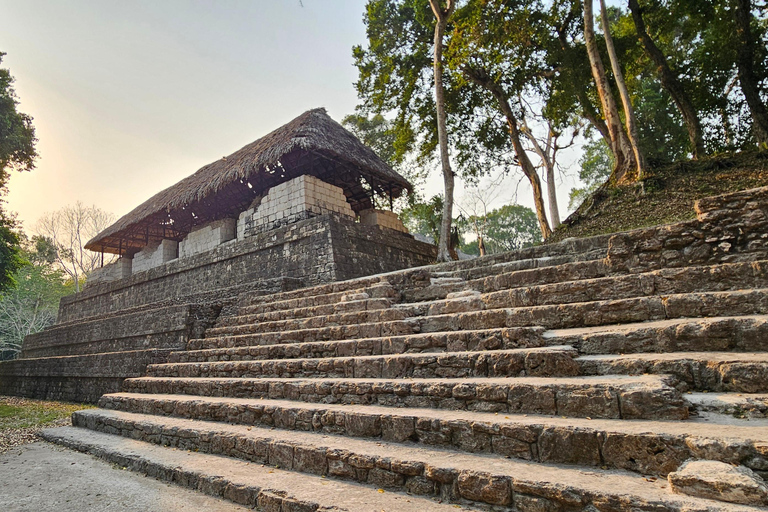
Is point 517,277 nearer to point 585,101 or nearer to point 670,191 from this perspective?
point 670,191

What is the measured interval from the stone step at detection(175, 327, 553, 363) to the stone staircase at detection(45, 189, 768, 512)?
0.06 ft

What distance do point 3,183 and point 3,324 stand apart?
1370 cm

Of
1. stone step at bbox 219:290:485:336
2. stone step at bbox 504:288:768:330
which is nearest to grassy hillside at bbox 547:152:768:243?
stone step at bbox 504:288:768:330

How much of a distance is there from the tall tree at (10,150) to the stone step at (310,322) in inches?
410

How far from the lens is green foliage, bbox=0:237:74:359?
73.3ft

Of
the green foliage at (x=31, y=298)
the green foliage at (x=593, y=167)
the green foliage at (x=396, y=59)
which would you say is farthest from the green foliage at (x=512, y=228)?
the green foliage at (x=31, y=298)

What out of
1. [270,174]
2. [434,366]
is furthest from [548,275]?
[270,174]

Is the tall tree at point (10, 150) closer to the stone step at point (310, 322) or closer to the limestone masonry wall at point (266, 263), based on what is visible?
the limestone masonry wall at point (266, 263)

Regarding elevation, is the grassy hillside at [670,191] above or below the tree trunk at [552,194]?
below

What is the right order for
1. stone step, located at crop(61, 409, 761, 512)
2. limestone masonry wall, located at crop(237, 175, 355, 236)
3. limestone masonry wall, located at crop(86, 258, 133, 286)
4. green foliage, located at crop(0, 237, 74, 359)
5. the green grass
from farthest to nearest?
green foliage, located at crop(0, 237, 74, 359), limestone masonry wall, located at crop(86, 258, 133, 286), limestone masonry wall, located at crop(237, 175, 355, 236), the green grass, stone step, located at crop(61, 409, 761, 512)

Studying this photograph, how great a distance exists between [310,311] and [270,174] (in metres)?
7.74

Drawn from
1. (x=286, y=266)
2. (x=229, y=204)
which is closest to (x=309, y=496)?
(x=286, y=266)

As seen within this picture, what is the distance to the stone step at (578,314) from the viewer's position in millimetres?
3059

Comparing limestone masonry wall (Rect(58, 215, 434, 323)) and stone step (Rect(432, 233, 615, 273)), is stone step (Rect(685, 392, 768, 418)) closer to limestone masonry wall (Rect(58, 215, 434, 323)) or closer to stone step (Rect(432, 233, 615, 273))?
stone step (Rect(432, 233, 615, 273))
